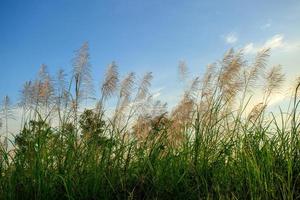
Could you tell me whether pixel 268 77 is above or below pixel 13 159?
above

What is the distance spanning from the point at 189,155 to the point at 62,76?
241cm

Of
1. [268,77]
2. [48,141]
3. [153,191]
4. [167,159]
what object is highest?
[268,77]

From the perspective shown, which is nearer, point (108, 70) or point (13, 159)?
point (13, 159)

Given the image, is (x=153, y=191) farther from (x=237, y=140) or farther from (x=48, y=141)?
(x=48, y=141)

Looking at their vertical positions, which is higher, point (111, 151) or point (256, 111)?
point (256, 111)

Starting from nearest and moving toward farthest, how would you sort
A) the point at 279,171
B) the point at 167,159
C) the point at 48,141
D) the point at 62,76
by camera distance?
1. the point at 279,171
2. the point at 167,159
3. the point at 48,141
4. the point at 62,76

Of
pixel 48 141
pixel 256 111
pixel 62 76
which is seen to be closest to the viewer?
pixel 48 141

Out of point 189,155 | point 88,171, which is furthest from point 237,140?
point 88,171

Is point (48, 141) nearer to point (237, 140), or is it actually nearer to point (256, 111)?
point (237, 140)

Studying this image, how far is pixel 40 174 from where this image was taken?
447 centimetres

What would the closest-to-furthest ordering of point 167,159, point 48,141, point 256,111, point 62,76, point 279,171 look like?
point 279,171, point 167,159, point 48,141, point 256,111, point 62,76

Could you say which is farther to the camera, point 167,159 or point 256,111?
point 256,111

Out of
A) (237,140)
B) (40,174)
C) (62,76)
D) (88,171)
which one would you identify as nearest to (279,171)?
(237,140)

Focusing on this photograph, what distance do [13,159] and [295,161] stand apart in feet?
9.13
